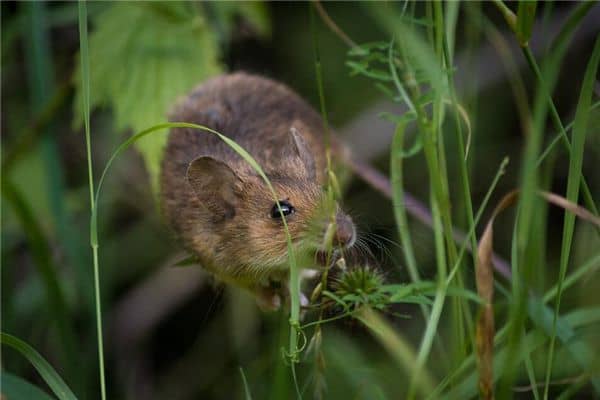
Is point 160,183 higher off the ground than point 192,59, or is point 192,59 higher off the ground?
point 192,59

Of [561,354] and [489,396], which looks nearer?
[489,396]

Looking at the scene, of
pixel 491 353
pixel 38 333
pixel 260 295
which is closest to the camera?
pixel 491 353

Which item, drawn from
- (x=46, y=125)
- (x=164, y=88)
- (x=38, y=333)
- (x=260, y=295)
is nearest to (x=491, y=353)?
(x=260, y=295)

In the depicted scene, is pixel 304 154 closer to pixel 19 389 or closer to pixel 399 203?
pixel 399 203

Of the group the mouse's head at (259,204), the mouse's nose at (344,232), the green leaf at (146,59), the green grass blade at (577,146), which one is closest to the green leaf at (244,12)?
the green leaf at (146,59)

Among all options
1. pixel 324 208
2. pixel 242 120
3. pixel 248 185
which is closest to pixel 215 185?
pixel 248 185

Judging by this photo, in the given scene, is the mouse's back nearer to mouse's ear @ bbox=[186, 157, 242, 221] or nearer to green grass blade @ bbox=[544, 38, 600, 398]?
mouse's ear @ bbox=[186, 157, 242, 221]

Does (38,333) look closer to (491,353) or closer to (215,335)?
(215,335)
